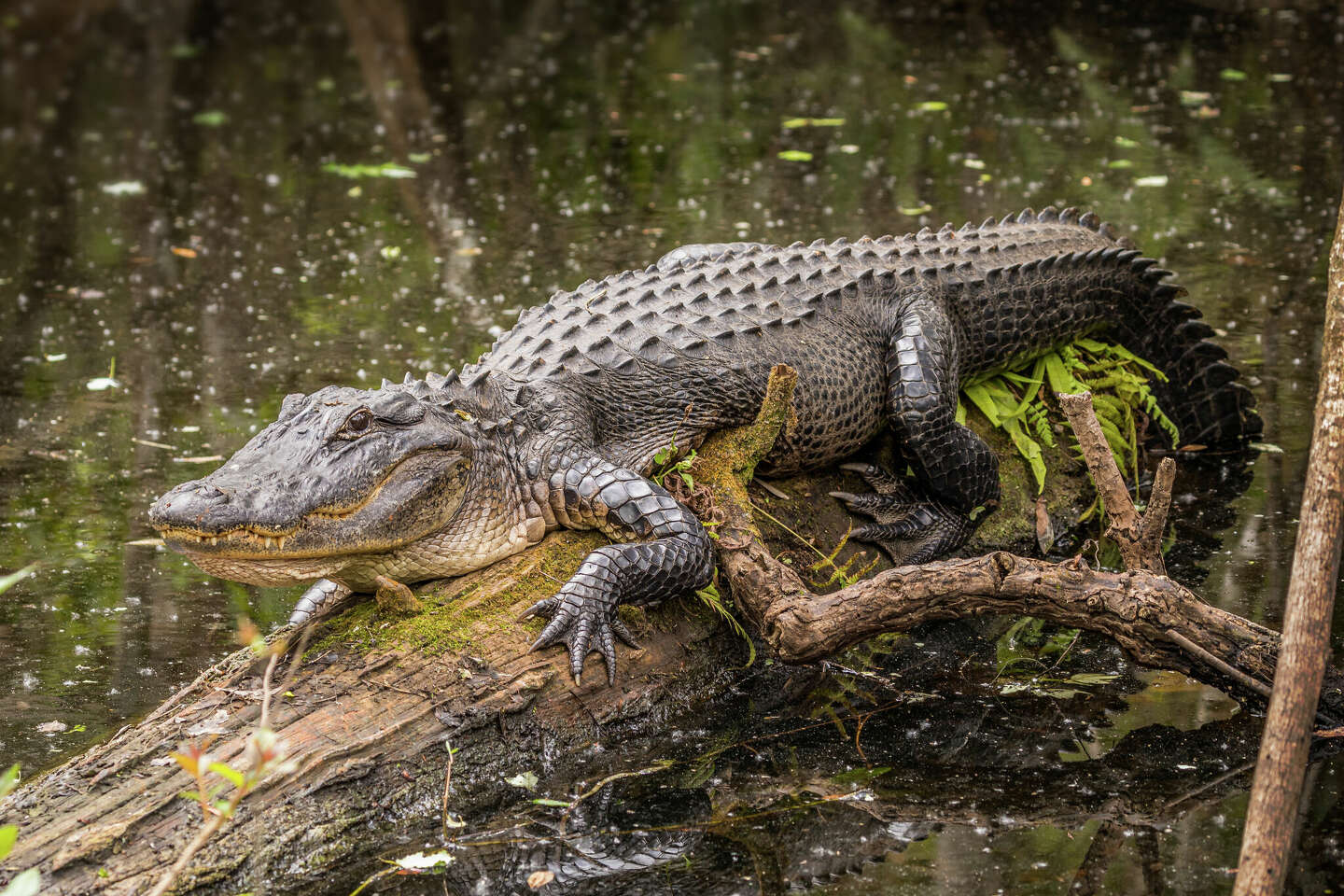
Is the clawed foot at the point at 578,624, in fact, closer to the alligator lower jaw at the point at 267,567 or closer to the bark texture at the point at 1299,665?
the alligator lower jaw at the point at 267,567

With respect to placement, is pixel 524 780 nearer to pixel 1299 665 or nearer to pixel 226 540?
pixel 226 540

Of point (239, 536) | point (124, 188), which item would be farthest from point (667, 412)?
point (124, 188)

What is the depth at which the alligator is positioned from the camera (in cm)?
434

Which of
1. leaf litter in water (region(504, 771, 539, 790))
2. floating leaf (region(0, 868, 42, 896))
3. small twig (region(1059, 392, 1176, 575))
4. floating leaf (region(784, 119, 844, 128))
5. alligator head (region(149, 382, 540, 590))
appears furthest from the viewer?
floating leaf (region(784, 119, 844, 128))

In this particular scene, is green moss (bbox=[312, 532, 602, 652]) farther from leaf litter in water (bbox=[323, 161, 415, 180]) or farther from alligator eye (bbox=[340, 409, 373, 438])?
leaf litter in water (bbox=[323, 161, 415, 180])

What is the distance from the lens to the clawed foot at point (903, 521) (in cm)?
550

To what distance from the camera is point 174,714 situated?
4.11 meters

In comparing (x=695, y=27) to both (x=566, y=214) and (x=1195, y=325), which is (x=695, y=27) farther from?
(x=1195, y=325)

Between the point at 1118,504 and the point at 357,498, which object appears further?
the point at 1118,504

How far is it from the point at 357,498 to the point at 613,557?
0.87 m

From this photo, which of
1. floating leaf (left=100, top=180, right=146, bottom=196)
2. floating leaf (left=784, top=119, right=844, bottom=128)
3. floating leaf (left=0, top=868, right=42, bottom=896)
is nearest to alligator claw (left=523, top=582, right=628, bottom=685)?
floating leaf (left=0, top=868, right=42, bottom=896)

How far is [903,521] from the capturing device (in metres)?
5.55

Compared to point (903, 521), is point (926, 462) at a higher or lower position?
higher

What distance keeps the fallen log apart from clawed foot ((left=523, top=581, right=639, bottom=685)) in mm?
73
